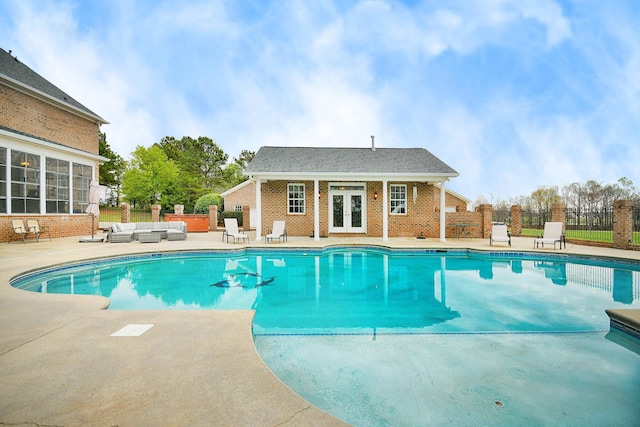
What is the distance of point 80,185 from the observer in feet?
51.3

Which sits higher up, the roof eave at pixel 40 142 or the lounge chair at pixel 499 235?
the roof eave at pixel 40 142

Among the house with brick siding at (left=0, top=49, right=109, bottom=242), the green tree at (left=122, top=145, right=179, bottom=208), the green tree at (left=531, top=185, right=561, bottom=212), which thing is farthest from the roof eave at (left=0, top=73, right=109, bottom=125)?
the green tree at (left=531, top=185, right=561, bottom=212)

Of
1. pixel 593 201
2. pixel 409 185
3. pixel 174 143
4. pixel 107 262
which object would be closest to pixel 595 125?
pixel 593 201

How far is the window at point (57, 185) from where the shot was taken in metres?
13.8

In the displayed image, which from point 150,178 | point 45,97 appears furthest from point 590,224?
point 150,178

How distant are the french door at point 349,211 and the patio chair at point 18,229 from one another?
1251cm

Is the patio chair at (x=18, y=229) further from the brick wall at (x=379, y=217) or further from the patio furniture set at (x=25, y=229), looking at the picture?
the brick wall at (x=379, y=217)

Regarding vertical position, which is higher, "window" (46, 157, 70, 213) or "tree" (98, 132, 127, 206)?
"tree" (98, 132, 127, 206)

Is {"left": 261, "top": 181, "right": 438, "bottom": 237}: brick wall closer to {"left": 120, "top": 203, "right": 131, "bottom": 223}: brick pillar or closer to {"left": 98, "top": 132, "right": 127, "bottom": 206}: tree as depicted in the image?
{"left": 120, "top": 203, "right": 131, "bottom": 223}: brick pillar

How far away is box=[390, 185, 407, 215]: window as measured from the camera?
Result: 52.0 ft

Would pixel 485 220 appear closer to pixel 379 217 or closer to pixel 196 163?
pixel 379 217

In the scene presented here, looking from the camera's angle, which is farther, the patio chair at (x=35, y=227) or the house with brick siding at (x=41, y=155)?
the patio chair at (x=35, y=227)

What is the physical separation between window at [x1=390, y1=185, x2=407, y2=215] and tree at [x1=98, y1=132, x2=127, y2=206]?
116ft

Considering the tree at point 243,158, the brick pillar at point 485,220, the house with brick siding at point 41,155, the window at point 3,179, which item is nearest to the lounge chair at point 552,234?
the brick pillar at point 485,220
